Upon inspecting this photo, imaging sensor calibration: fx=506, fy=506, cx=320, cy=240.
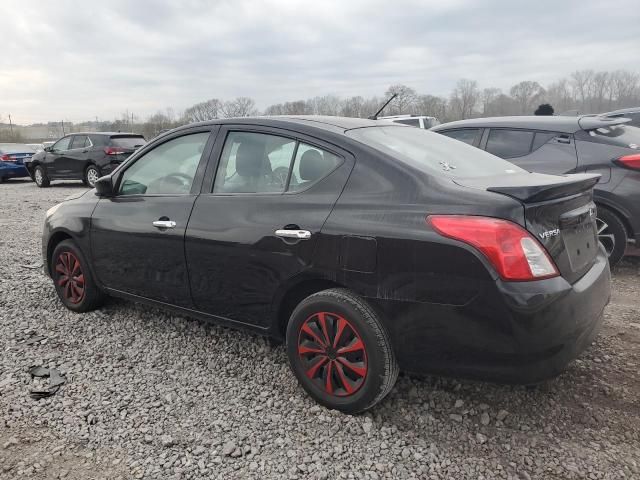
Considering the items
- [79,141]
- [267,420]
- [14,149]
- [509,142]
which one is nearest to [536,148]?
[509,142]

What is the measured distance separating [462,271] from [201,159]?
6.36 feet

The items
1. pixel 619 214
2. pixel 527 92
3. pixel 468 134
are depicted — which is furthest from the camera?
pixel 527 92

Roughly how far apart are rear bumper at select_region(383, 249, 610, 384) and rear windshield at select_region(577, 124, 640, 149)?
316 cm

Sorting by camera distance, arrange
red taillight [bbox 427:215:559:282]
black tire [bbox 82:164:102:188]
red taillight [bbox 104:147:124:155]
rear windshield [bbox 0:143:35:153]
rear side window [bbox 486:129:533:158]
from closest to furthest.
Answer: red taillight [bbox 427:215:559:282], rear side window [bbox 486:129:533:158], red taillight [bbox 104:147:124:155], black tire [bbox 82:164:102:188], rear windshield [bbox 0:143:35:153]

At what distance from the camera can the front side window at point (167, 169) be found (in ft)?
11.2

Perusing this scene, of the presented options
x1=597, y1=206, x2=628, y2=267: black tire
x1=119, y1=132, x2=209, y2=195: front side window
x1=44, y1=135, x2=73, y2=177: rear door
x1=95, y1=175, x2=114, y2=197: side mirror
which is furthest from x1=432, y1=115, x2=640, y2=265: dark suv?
x1=44, y1=135, x2=73, y2=177: rear door

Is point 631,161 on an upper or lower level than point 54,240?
upper

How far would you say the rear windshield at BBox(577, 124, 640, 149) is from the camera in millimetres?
4941

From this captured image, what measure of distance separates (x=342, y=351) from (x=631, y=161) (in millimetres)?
3801

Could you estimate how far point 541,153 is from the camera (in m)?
5.38

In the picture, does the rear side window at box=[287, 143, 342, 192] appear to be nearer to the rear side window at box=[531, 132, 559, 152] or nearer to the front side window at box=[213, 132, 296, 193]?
the front side window at box=[213, 132, 296, 193]

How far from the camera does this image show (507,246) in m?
2.18

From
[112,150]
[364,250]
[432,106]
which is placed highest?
[432,106]

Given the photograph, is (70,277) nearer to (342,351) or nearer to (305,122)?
(305,122)
